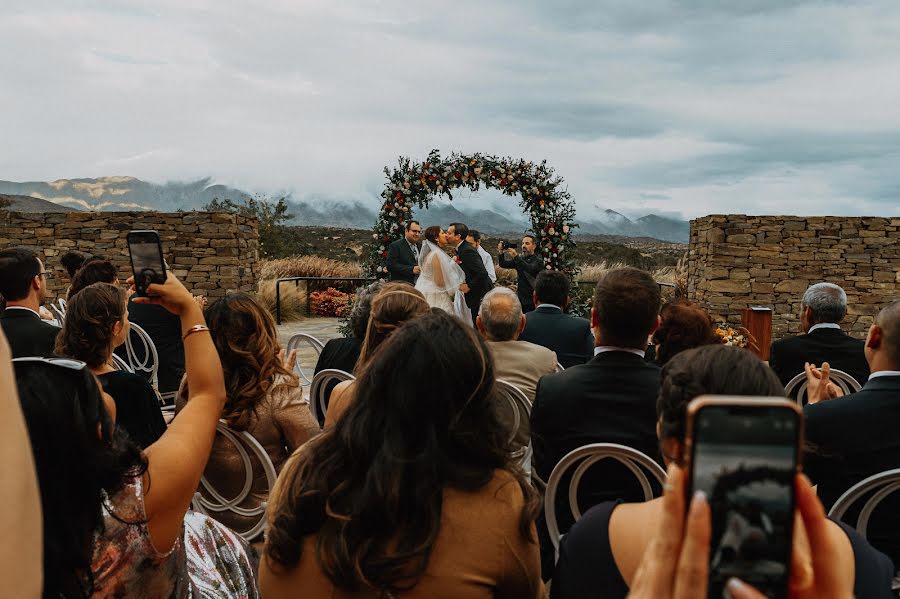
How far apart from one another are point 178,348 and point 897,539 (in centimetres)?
465

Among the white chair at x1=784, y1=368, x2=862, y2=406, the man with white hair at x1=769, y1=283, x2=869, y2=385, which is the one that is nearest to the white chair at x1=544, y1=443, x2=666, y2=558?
the white chair at x1=784, y1=368, x2=862, y2=406

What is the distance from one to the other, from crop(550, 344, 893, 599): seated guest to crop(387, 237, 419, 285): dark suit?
310 inches

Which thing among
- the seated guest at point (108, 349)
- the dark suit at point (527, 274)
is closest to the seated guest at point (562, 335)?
the seated guest at point (108, 349)

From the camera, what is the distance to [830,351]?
13.4 feet

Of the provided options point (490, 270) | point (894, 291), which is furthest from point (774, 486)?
point (894, 291)

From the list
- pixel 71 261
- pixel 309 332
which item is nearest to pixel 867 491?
pixel 71 261

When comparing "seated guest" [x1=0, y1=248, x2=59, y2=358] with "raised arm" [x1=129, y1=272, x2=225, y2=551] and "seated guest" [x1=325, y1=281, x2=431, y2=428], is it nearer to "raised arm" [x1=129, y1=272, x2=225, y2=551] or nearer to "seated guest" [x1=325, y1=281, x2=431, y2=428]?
"seated guest" [x1=325, y1=281, x2=431, y2=428]

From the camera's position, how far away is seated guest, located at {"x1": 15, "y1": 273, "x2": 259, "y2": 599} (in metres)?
1.09

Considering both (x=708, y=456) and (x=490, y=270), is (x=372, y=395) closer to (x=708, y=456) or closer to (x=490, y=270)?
(x=708, y=456)

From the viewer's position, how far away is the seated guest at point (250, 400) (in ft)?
8.61

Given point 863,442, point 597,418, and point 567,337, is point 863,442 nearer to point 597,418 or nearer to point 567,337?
point 597,418

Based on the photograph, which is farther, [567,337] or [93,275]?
[567,337]

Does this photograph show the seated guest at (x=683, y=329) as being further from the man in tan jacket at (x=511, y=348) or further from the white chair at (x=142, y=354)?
the white chair at (x=142, y=354)

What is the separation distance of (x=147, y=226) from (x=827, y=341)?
36.0ft
